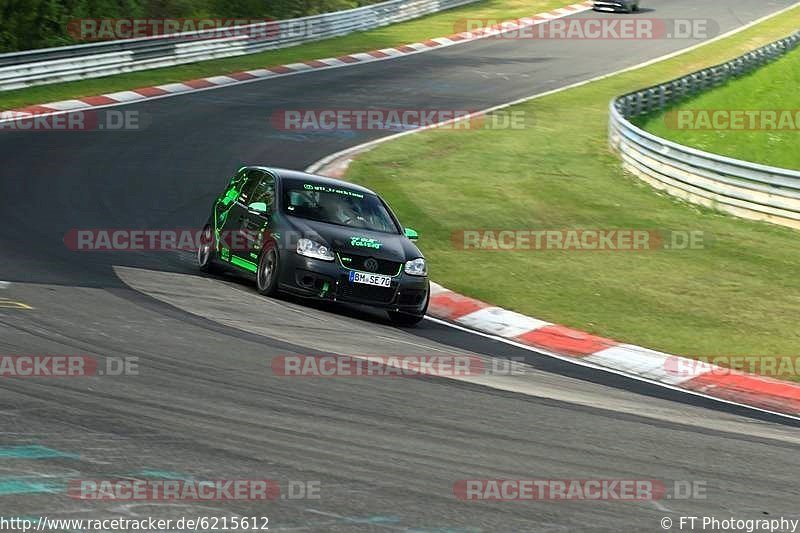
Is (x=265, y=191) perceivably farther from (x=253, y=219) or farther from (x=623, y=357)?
(x=623, y=357)

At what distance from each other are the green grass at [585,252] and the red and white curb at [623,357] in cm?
35

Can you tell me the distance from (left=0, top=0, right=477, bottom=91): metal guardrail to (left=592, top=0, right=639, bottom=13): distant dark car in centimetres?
878

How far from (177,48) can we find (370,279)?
2220 cm

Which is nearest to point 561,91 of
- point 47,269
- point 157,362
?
point 47,269

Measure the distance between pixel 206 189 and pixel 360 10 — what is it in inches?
945

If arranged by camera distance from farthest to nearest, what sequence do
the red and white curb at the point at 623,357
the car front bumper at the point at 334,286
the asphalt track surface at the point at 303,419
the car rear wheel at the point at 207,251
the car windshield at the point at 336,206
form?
1. the car rear wheel at the point at 207,251
2. the car windshield at the point at 336,206
3. the car front bumper at the point at 334,286
4. the red and white curb at the point at 623,357
5. the asphalt track surface at the point at 303,419

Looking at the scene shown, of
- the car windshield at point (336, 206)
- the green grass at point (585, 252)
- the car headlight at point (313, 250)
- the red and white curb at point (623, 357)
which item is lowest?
the green grass at point (585, 252)

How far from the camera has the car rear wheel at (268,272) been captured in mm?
13141

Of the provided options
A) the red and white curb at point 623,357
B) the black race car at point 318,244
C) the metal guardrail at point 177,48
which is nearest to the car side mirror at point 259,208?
the black race car at point 318,244

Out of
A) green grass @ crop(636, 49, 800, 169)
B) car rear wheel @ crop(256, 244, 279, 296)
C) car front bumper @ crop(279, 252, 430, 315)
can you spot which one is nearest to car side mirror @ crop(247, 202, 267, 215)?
car rear wheel @ crop(256, 244, 279, 296)

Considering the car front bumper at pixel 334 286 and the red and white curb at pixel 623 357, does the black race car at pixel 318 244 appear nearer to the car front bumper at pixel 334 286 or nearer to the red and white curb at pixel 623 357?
the car front bumper at pixel 334 286

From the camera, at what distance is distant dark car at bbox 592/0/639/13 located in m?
50.9

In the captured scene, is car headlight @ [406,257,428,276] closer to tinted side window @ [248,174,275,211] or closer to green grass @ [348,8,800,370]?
green grass @ [348,8,800,370]

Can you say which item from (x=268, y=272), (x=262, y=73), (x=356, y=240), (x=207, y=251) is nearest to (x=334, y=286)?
(x=356, y=240)
